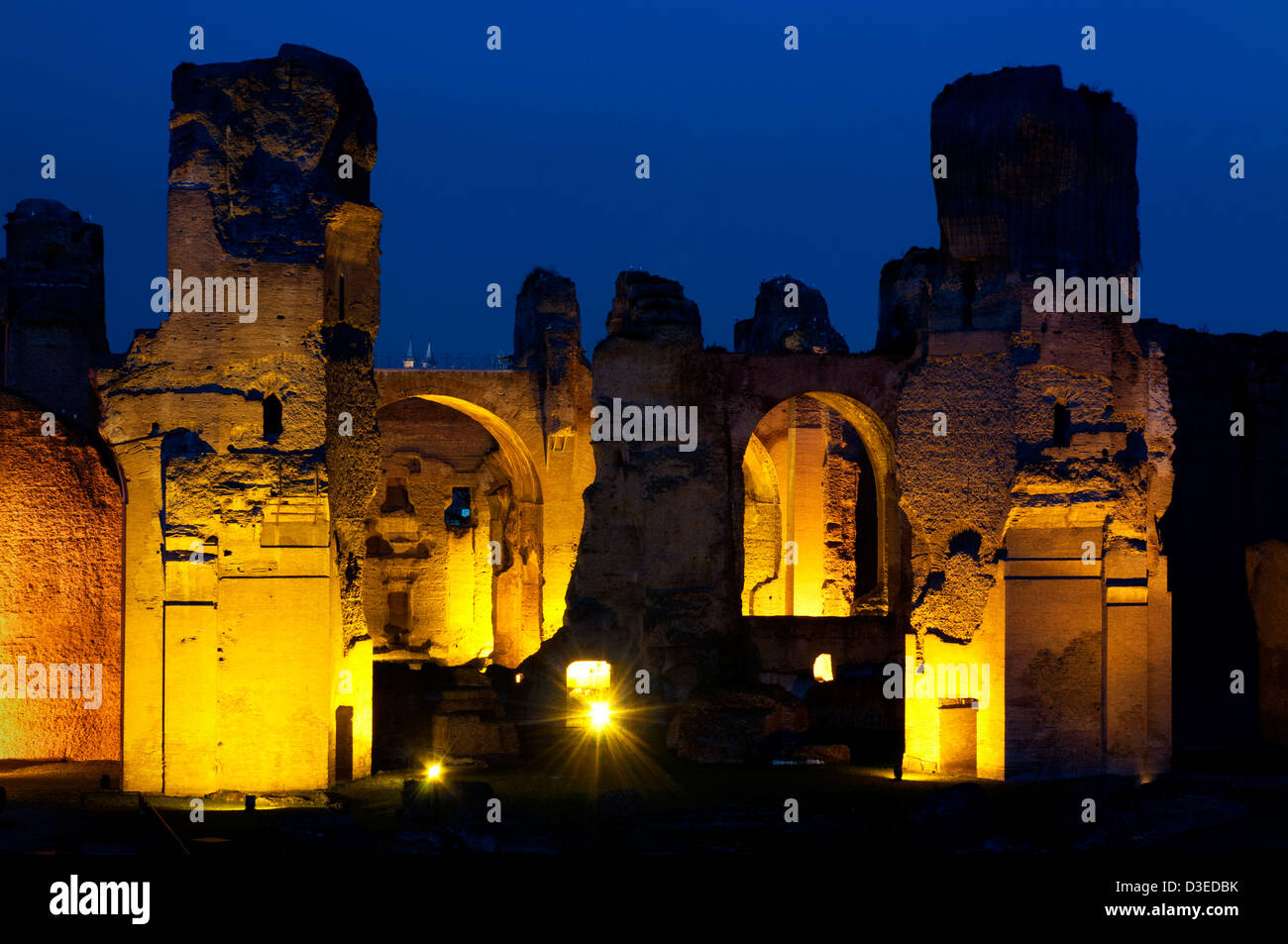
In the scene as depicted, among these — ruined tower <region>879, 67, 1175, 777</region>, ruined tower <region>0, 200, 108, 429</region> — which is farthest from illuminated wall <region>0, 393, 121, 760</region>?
ruined tower <region>879, 67, 1175, 777</region>

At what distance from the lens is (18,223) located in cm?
1958

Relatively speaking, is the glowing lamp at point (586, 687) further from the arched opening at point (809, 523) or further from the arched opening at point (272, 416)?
the arched opening at point (272, 416)

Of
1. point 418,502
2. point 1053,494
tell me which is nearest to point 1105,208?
point 1053,494

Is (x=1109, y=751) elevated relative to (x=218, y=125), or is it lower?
lower
